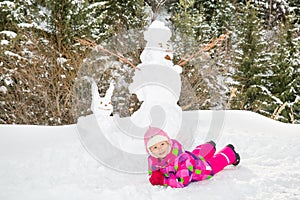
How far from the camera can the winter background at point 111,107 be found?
2.28 meters

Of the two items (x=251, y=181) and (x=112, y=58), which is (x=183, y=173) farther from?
(x=112, y=58)

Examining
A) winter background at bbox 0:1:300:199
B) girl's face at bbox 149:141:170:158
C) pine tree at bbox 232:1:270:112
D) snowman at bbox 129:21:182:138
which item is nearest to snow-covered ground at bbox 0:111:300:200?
winter background at bbox 0:1:300:199

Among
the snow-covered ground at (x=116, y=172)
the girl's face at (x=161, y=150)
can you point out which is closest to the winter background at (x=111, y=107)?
the snow-covered ground at (x=116, y=172)

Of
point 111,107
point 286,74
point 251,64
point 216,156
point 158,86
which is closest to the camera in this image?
point 216,156

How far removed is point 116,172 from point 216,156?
2.14 ft

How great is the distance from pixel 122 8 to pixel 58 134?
5735 mm

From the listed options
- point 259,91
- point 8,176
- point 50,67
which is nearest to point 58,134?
point 8,176

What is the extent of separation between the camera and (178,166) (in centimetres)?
231

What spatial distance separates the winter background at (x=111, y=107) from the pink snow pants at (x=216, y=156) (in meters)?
0.06

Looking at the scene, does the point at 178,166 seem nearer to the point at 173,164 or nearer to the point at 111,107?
the point at 173,164

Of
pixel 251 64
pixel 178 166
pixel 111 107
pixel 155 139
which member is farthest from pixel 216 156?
pixel 251 64

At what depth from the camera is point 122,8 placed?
8453 mm

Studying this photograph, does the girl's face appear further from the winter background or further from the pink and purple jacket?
the winter background

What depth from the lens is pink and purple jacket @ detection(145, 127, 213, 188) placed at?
2271 mm
